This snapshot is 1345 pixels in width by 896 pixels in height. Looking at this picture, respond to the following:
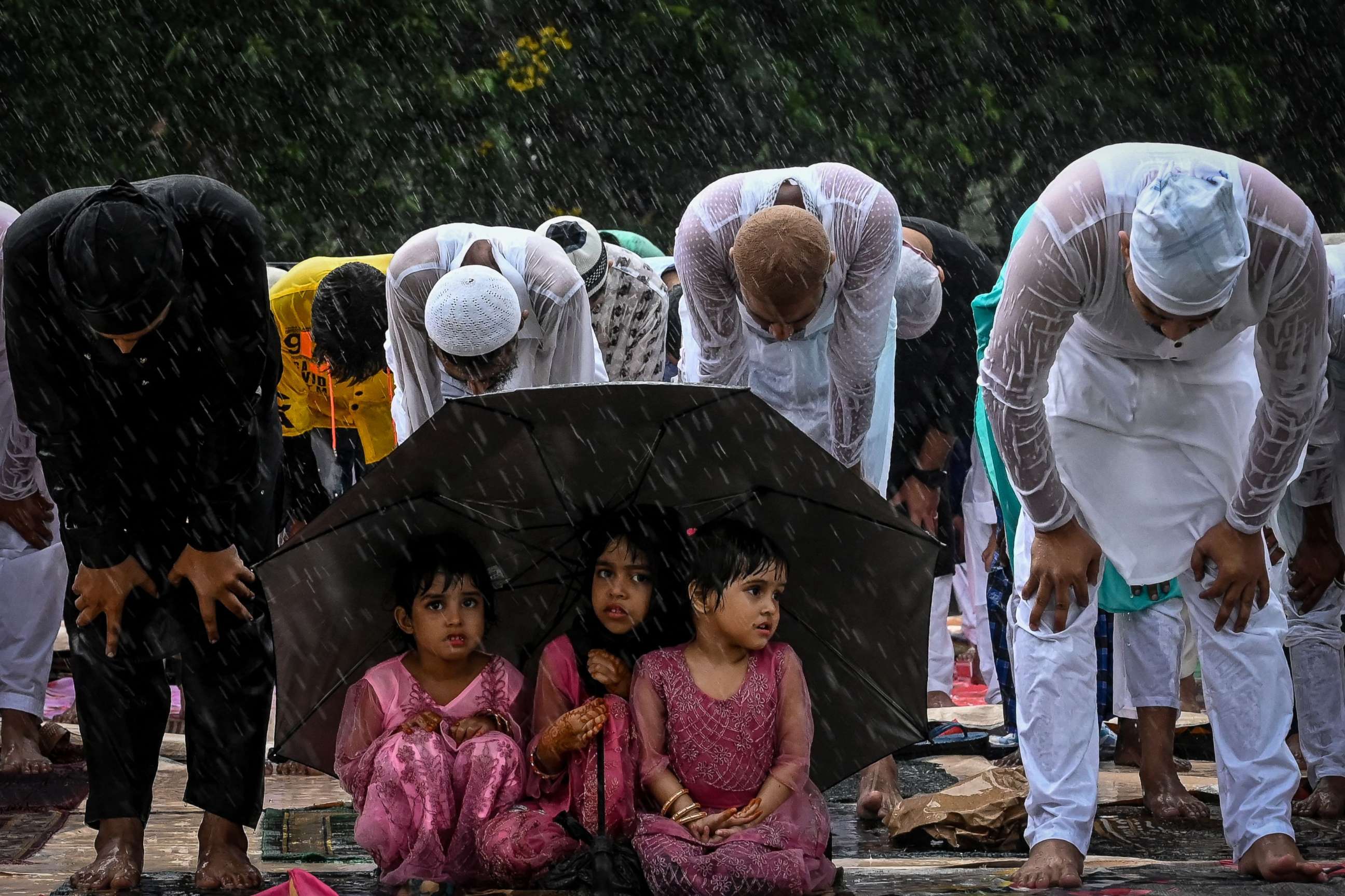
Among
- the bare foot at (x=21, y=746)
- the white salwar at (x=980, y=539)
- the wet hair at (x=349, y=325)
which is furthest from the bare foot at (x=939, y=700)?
the bare foot at (x=21, y=746)

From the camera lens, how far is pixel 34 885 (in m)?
4.21

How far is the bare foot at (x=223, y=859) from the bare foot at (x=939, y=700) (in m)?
3.67

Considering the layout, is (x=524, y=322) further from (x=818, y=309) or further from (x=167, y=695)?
(x=167, y=695)

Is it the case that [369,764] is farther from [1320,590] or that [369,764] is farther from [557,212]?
[557,212]

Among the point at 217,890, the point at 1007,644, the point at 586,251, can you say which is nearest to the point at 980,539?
the point at 1007,644

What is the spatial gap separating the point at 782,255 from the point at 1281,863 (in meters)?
2.06

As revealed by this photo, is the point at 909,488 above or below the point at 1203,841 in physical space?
above

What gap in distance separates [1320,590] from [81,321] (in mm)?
3579

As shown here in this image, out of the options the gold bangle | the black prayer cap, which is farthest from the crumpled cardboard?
the black prayer cap

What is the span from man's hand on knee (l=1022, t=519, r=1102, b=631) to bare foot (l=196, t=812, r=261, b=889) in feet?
6.65

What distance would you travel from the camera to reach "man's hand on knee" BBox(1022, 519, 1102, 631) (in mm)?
4207

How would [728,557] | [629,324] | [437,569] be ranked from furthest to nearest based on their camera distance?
→ 1. [629,324]
2. [437,569]
3. [728,557]

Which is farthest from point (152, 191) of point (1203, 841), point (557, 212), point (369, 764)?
point (557, 212)

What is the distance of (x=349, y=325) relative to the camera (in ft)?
21.8
